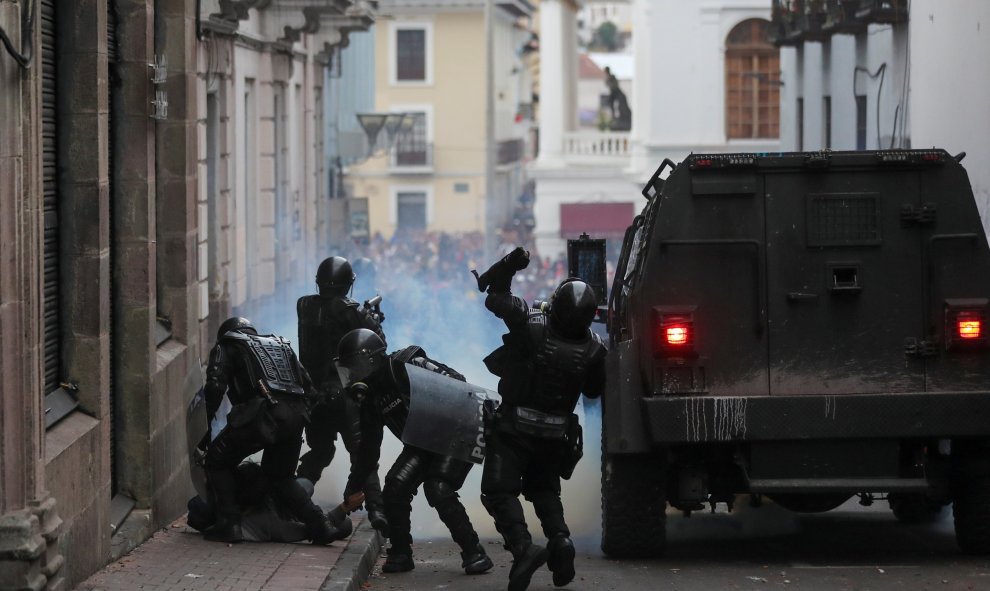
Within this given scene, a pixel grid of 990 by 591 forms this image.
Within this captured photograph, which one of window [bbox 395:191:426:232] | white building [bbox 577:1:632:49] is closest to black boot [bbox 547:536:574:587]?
window [bbox 395:191:426:232]

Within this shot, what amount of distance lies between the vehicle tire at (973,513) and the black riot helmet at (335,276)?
159 inches

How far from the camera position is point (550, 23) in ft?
173

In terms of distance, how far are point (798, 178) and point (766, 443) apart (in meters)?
1.51

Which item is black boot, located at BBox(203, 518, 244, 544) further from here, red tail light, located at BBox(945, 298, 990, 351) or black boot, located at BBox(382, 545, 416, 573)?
red tail light, located at BBox(945, 298, 990, 351)

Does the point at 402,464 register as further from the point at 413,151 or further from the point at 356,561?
the point at 413,151

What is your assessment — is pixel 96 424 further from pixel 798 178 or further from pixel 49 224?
pixel 798 178

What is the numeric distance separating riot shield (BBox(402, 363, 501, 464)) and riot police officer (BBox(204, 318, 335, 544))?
0.71 m

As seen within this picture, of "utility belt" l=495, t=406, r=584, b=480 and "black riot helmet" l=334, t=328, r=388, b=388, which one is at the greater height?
"black riot helmet" l=334, t=328, r=388, b=388

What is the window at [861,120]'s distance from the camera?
2364cm

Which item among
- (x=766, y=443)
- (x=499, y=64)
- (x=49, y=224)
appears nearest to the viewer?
(x=49, y=224)

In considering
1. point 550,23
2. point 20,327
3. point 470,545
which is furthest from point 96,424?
point 550,23

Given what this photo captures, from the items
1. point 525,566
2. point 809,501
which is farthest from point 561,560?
point 809,501

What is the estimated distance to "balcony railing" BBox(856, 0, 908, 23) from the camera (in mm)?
20484

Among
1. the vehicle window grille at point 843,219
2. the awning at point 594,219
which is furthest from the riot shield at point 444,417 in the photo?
the awning at point 594,219
